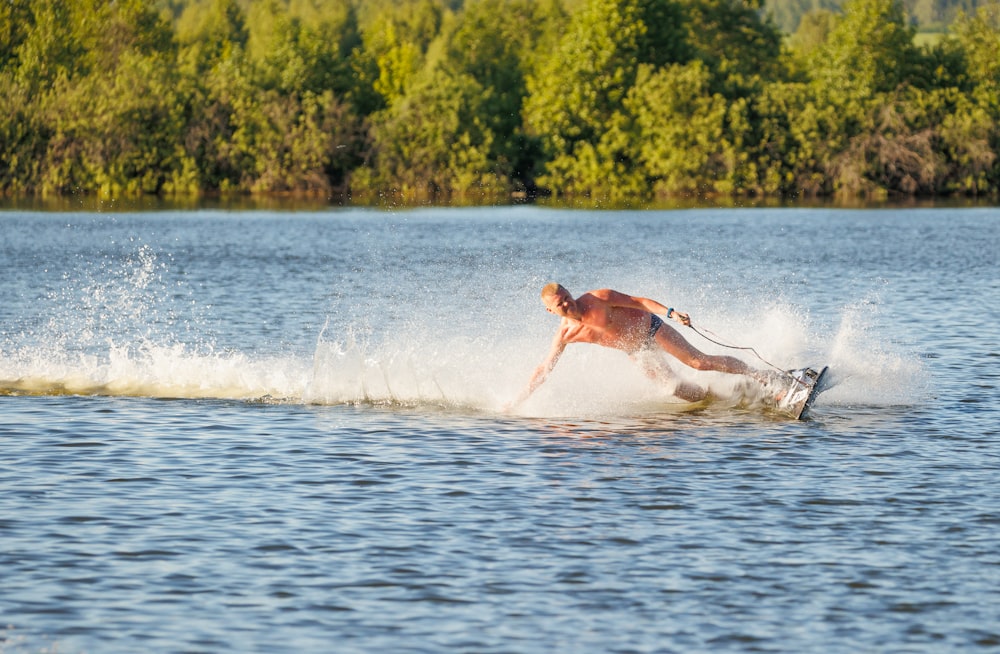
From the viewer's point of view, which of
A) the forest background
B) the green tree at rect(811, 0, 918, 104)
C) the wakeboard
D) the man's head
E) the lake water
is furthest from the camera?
the green tree at rect(811, 0, 918, 104)

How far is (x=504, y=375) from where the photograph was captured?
19.5 meters

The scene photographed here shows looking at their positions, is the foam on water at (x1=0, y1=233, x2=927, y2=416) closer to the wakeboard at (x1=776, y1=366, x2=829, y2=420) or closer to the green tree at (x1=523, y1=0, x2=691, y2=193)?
the wakeboard at (x1=776, y1=366, x2=829, y2=420)

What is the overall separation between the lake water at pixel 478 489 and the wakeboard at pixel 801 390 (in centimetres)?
24

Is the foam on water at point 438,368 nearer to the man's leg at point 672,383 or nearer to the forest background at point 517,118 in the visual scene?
the man's leg at point 672,383

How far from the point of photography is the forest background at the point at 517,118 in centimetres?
9081

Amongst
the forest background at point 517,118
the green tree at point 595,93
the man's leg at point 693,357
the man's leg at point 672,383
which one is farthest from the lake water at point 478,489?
the green tree at point 595,93

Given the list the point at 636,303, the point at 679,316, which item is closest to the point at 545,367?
the point at 636,303

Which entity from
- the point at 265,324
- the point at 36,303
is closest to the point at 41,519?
the point at 265,324

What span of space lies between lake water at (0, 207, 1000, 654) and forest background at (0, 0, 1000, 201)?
62.4 metres

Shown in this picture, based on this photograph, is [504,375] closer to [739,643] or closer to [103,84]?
[739,643]

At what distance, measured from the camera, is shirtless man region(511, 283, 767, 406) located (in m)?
16.9

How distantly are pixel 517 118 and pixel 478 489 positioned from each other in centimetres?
9064

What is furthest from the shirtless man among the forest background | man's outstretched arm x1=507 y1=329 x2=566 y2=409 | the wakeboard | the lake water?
the forest background

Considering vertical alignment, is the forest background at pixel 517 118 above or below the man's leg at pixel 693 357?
above
